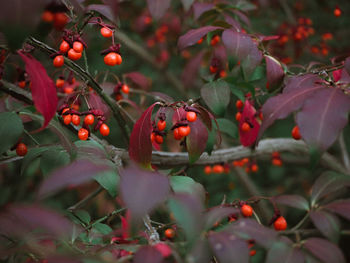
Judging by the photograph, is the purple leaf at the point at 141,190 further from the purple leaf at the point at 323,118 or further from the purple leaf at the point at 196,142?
the purple leaf at the point at 196,142

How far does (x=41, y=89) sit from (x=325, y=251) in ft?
2.09

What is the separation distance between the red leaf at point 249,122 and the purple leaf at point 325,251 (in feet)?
2.02

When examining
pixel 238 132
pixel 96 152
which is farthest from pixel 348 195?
pixel 96 152

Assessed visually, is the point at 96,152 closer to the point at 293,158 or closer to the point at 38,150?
the point at 38,150

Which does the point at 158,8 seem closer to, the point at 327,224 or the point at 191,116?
the point at 191,116

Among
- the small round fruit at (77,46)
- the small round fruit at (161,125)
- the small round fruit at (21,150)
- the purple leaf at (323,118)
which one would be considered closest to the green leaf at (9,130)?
the small round fruit at (21,150)

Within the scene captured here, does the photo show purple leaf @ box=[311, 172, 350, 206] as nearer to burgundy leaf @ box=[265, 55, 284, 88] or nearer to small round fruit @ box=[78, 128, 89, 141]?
burgundy leaf @ box=[265, 55, 284, 88]

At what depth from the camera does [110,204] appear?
8.07ft

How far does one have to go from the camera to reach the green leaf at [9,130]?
80 cm

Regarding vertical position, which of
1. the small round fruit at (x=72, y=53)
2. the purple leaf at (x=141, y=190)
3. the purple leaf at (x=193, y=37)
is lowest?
the purple leaf at (x=141, y=190)

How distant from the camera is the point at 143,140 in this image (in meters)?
0.88

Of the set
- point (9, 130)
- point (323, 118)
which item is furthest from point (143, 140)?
point (323, 118)

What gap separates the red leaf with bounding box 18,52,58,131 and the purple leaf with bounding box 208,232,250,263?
1.35 feet

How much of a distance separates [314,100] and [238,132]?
681mm
